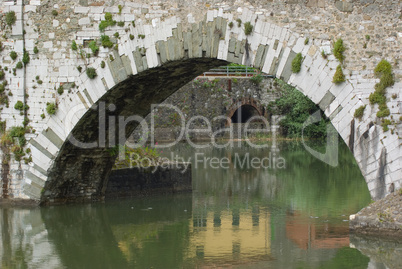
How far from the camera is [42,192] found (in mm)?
10992

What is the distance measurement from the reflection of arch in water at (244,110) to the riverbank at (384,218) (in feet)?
53.3

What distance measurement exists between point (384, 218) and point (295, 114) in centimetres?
1713

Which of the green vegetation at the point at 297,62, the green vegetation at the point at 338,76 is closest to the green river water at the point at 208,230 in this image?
the green vegetation at the point at 338,76

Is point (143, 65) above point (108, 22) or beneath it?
beneath

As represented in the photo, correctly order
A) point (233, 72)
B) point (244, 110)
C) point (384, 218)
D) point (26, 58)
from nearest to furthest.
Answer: point (384, 218)
point (26, 58)
point (233, 72)
point (244, 110)

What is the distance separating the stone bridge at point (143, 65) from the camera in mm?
8156

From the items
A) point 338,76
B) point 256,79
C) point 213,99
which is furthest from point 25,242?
point 256,79

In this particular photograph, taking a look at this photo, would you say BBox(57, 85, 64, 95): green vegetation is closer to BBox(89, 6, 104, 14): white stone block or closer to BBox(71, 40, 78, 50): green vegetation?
BBox(71, 40, 78, 50): green vegetation

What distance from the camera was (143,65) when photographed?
9719 mm

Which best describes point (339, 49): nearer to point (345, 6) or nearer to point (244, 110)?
point (345, 6)

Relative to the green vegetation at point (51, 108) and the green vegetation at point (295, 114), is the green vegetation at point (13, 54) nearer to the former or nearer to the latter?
the green vegetation at point (51, 108)

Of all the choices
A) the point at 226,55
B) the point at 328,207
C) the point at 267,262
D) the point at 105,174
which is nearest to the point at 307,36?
the point at 226,55

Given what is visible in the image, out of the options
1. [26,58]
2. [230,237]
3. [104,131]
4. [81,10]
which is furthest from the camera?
[104,131]

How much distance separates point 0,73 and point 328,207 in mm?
5761
